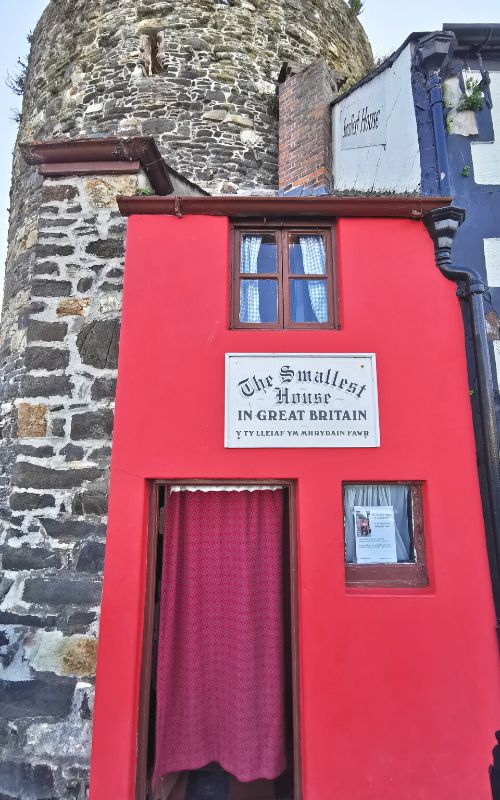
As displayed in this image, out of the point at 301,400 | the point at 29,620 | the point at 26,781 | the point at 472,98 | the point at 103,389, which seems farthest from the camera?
the point at 472,98

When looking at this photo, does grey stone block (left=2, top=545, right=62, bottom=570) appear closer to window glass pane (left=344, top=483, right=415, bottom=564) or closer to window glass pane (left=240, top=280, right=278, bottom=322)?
window glass pane (left=344, top=483, right=415, bottom=564)

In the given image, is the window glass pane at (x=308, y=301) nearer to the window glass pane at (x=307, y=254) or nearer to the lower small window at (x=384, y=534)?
the window glass pane at (x=307, y=254)

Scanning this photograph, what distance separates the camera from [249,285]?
13.7ft

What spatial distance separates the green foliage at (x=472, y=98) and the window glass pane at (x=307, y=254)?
231 cm

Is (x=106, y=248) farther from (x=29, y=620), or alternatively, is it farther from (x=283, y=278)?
(x=29, y=620)

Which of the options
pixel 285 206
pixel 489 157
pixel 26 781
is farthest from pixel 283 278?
pixel 26 781

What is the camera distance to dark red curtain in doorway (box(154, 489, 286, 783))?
360 cm

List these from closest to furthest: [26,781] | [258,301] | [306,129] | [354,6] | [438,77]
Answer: [26,781] → [258,301] → [438,77] → [306,129] → [354,6]

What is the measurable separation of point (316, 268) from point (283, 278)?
1.05 feet

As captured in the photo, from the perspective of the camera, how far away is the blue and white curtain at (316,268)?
13.5 feet

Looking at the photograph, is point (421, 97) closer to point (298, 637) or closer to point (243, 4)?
point (298, 637)

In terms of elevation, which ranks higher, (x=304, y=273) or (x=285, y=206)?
(x=285, y=206)

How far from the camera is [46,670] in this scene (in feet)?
11.3

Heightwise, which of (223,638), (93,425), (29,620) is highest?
(93,425)
